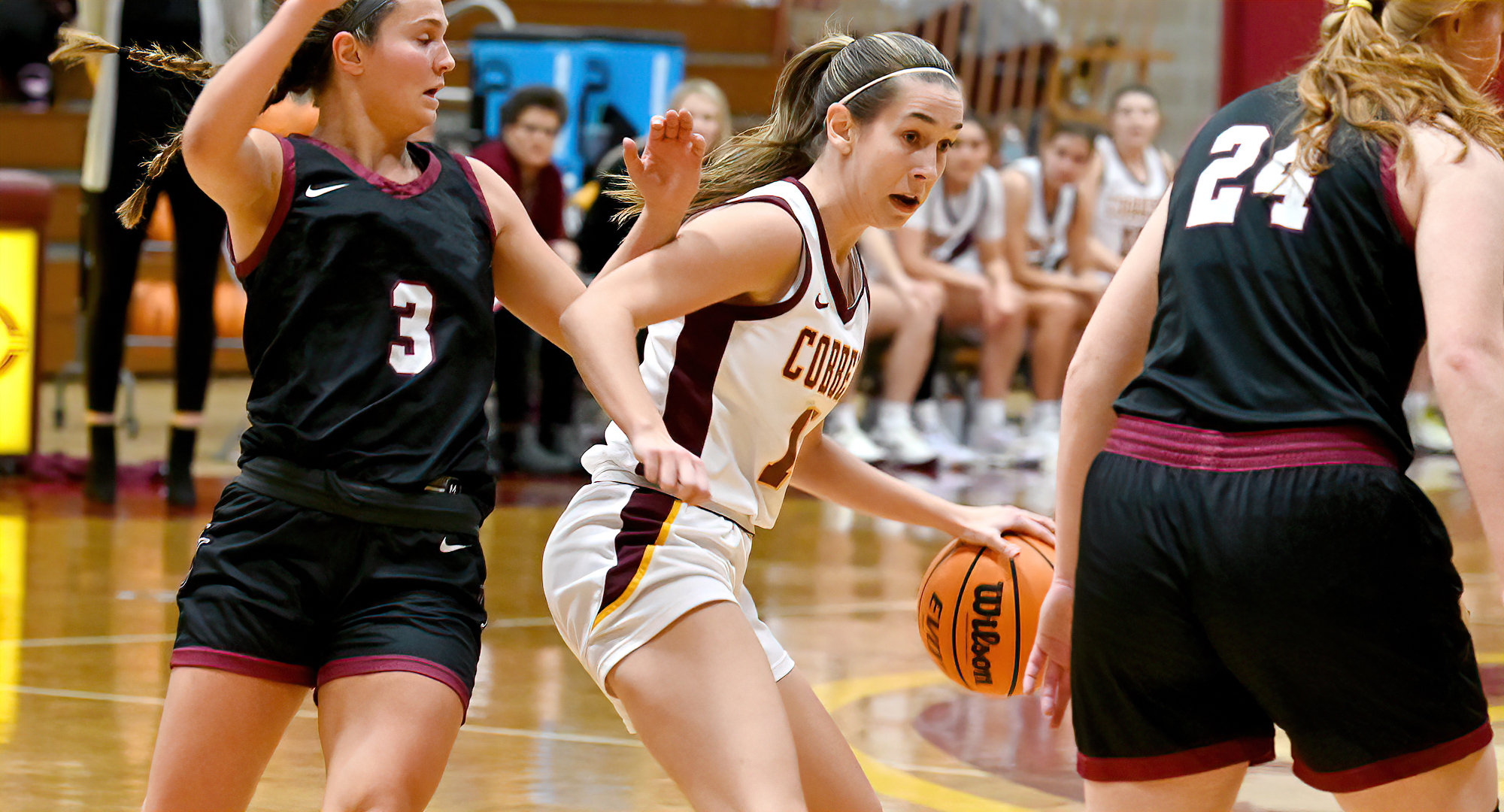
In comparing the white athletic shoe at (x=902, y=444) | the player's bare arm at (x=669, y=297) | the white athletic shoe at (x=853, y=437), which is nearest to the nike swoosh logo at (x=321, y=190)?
the player's bare arm at (x=669, y=297)

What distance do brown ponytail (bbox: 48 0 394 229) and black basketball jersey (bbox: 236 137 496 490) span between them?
A: 16 centimetres

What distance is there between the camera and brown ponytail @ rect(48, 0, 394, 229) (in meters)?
2.57

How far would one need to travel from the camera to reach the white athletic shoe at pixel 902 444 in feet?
29.6

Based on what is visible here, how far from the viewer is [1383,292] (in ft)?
6.94

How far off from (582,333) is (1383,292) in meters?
1.08

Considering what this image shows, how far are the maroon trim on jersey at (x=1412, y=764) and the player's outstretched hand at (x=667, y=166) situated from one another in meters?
1.24

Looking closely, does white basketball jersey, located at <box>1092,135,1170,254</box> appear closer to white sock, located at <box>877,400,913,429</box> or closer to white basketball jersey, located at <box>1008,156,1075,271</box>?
white basketball jersey, located at <box>1008,156,1075,271</box>

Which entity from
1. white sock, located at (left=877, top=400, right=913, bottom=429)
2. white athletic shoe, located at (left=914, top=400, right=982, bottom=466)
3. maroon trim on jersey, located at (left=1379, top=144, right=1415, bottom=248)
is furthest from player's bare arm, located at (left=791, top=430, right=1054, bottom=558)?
white athletic shoe, located at (left=914, top=400, right=982, bottom=466)

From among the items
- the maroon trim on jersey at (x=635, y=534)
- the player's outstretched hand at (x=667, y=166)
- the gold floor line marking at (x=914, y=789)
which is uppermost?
the player's outstretched hand at (x=667, y=166)

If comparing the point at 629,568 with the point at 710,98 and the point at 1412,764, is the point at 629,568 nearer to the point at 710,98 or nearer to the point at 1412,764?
A: the point at 1412,764

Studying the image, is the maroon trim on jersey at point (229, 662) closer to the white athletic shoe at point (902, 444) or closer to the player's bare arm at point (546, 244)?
the player's bare arm at point (546, 244)

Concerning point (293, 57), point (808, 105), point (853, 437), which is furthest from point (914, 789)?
point (853, 437)

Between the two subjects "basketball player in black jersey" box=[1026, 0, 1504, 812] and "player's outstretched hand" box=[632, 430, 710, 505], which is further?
"player's outstretched hand" box=[632, 430, 710, 505]

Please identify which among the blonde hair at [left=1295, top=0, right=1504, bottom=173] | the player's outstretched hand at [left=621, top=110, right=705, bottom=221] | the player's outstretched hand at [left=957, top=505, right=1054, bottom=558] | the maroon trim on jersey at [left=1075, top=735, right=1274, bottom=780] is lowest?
the player's outstretched hand at [left=957, top=505, right=1054, bottom=558]
